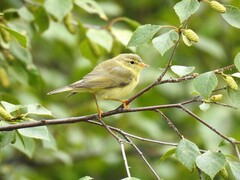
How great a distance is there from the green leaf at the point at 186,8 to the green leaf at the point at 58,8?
1131 millimetres

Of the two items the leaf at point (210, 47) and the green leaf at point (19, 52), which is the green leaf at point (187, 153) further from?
the leaf at point (210, 47)

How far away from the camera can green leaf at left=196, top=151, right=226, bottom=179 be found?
2398 mm

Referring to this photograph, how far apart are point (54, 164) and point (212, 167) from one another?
364 cm

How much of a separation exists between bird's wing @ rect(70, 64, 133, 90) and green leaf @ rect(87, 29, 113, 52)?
6.3 inches

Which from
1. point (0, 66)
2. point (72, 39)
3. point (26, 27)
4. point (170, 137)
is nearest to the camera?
Answer: point (0, 66)

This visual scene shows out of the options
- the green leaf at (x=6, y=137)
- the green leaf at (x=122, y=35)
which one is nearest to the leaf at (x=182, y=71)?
the green leaf at (x=6, y=137)

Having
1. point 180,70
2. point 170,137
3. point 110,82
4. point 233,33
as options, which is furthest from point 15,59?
point 233,33

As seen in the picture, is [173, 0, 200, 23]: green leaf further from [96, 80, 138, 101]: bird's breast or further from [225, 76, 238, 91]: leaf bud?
[96, 80, 138, 101]: bird's breast

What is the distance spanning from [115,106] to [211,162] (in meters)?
3.10

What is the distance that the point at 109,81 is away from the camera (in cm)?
386

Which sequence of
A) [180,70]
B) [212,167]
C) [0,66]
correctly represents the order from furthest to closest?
[0,66] < [180,70] < [212,167]

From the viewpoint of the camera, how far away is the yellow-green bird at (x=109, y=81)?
145 inches

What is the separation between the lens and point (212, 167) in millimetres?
2416

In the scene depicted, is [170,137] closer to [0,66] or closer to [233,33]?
[233,33]
